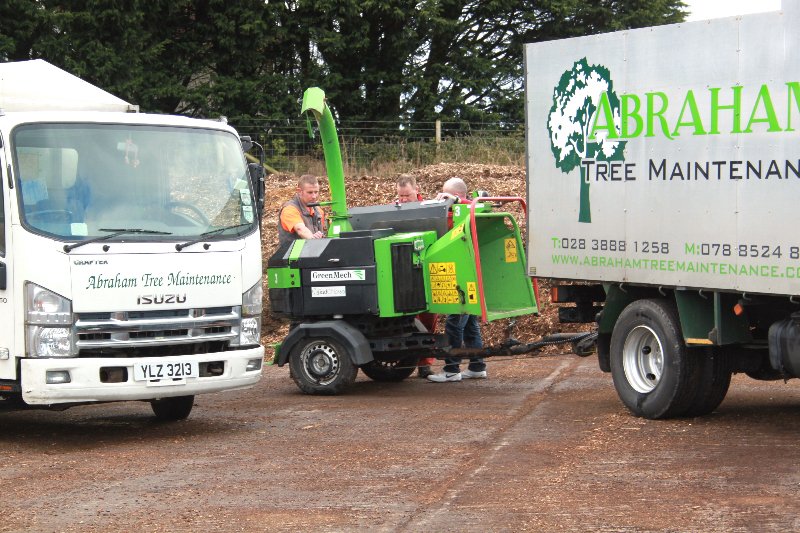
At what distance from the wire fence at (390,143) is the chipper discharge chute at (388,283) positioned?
44.1ft

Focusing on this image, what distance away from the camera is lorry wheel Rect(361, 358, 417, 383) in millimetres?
13703

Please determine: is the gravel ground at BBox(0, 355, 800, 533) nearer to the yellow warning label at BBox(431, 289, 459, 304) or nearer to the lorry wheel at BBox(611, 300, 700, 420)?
the lorry wheel at BBox(611, 300, 700, 420)

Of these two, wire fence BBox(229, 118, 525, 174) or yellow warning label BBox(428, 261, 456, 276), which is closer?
yellow warning label BBox(428, 261, 456, 276)

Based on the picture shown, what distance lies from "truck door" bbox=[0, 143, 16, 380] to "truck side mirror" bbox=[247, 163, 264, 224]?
2.11 meters

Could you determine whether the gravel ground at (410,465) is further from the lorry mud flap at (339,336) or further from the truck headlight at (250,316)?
the truck headlight at (250,316)

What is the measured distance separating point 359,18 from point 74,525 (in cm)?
2580

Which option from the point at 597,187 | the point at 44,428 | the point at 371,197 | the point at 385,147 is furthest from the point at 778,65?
the point at 385,147

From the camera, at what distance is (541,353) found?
16.1 metres

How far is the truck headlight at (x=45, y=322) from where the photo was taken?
9766mm

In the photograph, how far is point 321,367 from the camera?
500 inches

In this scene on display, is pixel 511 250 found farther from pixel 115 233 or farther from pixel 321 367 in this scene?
pixel 115 233

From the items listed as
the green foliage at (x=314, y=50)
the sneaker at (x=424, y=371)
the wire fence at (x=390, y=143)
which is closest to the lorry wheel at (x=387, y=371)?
the sneaker at (x=424, y=371)

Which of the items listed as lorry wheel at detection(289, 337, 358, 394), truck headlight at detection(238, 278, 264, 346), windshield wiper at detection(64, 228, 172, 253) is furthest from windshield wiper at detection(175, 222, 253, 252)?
lorry wheel at detection(289, 337, 358, 394)

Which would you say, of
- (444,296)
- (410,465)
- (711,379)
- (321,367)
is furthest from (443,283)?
(410,465)
